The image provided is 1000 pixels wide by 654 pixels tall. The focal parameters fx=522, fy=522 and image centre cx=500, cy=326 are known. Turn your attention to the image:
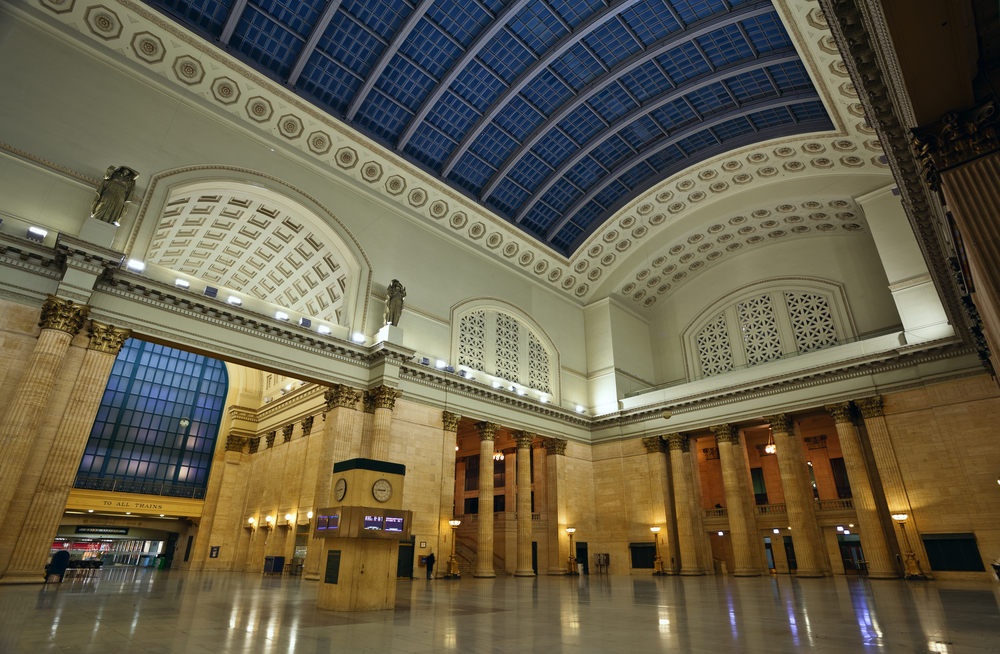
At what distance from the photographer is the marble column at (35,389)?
40.4 ft

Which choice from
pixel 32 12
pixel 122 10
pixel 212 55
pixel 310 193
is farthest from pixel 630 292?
pixel 32 12

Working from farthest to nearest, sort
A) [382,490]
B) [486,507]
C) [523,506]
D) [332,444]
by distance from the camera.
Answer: [523,506] < [486,507] < [332,444] < [382,490]

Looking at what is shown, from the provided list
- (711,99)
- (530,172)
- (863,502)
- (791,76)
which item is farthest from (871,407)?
(530,172)

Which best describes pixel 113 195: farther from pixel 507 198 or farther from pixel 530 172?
pixel 530 172

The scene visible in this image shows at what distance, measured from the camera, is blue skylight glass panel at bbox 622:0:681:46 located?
63.4 ft

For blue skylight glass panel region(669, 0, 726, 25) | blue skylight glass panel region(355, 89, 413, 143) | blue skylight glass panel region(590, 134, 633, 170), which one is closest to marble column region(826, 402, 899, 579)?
blue skylight glass panel region(590, 134, 633, 170)

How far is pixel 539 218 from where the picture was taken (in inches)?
1099

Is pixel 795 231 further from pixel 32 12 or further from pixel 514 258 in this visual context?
pixel 32 12

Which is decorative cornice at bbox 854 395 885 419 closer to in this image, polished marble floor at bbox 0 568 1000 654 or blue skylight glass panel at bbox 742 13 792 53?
polished marble floor at bbox 0 568 1000 654

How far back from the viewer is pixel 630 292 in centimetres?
3170

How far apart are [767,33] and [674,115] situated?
4945mm

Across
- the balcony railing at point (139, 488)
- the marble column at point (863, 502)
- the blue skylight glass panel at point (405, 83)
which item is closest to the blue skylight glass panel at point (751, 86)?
the blue skylight glass panel at point (405, 83)

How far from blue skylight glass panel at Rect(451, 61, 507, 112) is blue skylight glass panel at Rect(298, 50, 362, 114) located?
4.04 meters

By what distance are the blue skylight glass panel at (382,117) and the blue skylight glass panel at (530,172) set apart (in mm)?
5810
